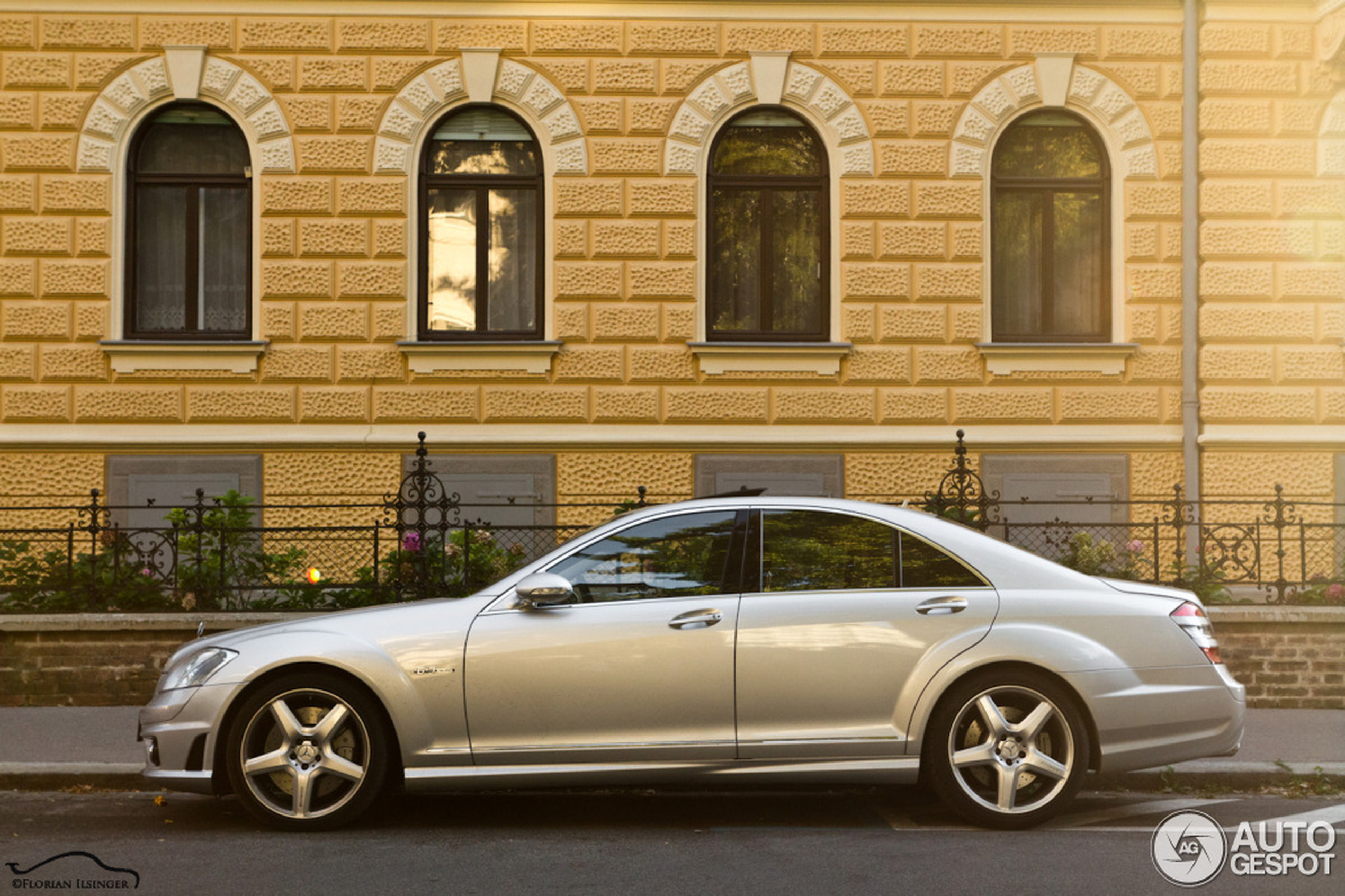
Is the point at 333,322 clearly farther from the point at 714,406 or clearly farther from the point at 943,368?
the point at 943,368

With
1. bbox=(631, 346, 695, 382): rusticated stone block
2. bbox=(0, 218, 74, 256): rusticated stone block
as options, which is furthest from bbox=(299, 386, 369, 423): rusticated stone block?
bbox=(0, 218, 74, 256): rusticated stone block

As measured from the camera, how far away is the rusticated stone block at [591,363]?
1320cm

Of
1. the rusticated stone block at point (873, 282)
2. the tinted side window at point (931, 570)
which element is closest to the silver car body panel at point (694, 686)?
the tinted side window at point (931, 570)

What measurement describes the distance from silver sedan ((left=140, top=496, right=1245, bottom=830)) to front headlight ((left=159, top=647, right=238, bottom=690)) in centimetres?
2

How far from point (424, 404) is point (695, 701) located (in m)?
7.61

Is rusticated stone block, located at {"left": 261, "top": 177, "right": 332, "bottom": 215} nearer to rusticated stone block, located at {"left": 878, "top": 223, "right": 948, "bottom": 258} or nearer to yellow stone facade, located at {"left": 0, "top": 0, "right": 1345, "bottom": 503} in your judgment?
yellow stone facade, located at {"left": 0, "top": 0, "right": 1345, "bottom": 503}

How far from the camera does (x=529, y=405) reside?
13.2 m

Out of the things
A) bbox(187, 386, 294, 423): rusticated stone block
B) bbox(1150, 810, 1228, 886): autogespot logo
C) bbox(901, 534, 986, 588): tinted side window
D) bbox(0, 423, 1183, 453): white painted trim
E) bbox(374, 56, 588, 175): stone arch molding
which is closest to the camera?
bbox(1150, 810, 1228, 886): autogespot logo

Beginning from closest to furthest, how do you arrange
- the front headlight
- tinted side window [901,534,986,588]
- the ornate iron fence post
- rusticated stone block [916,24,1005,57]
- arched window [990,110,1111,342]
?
the front headlight → tinted side window [901,534,986,588] → the ornate iron fence post → rusticated stone block [916,24,1005,57] → arched window [990,110,1111,342]

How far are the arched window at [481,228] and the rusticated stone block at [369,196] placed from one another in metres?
0.32

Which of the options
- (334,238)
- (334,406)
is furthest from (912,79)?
(334,406)

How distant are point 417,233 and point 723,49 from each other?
3437 mm

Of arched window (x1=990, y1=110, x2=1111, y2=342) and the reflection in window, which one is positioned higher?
arched window (x1=990, y1=110, x2=1111, y2=342)

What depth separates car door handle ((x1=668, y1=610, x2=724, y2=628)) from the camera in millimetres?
6141
